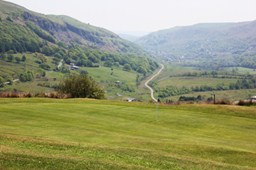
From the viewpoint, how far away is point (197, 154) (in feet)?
88.1

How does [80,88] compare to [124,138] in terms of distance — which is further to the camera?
[80,88]

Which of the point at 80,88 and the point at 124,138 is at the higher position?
the point at 80,88

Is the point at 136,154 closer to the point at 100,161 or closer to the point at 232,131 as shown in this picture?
the point at 100,161

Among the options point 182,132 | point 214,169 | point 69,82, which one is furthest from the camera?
point 69,82

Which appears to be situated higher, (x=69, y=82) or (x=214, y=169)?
(x=69, y=82)

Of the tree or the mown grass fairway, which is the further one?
the tree

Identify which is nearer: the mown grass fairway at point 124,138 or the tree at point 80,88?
the mown grass fairway at point 124,138

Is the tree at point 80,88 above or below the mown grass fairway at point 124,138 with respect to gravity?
above

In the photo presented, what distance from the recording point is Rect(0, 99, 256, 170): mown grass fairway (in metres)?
21.7

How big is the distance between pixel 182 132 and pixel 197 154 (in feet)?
27.0

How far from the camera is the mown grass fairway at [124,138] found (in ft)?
71.1

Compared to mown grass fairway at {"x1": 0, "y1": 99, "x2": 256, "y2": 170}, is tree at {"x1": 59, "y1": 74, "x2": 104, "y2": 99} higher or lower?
higher

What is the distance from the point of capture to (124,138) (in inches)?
1161

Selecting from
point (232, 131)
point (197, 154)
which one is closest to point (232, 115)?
point (232, 131)
